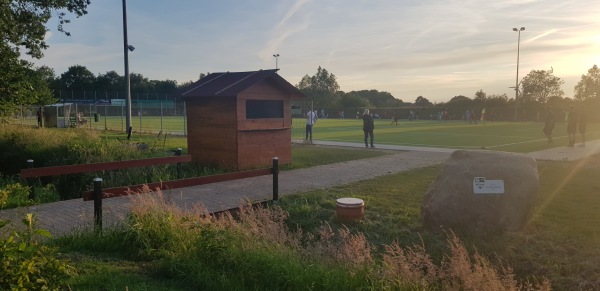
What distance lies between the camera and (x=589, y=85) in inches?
3376

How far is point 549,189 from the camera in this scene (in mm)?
11164

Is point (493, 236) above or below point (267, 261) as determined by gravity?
below

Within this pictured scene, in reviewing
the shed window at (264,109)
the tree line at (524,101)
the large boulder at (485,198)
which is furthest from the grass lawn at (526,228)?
the tree line at (524,101)

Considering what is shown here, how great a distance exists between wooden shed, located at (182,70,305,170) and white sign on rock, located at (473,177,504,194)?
8.18 m

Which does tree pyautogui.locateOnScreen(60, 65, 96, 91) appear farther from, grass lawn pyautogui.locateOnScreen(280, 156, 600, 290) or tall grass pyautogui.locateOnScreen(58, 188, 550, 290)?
tall grass pyautogui.locateOnScreen(58, 188, 550, 290)

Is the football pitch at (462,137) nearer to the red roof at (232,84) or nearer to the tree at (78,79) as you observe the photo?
the red roof at (232,84)

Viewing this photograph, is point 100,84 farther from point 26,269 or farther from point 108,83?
point 26,269

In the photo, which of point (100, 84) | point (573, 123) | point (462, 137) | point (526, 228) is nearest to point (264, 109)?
point (526, 228)

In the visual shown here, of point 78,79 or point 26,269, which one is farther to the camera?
point 78,79

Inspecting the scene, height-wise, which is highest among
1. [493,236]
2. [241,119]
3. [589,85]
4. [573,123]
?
[589,85]

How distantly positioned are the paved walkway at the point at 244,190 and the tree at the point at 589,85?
7757 centimetres

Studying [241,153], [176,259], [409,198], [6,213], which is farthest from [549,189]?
[6,213]

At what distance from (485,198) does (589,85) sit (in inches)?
3673

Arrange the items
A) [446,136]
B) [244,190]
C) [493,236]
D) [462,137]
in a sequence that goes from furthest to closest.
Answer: [446,136] → [462,137] → [244,190] → [493,236]
